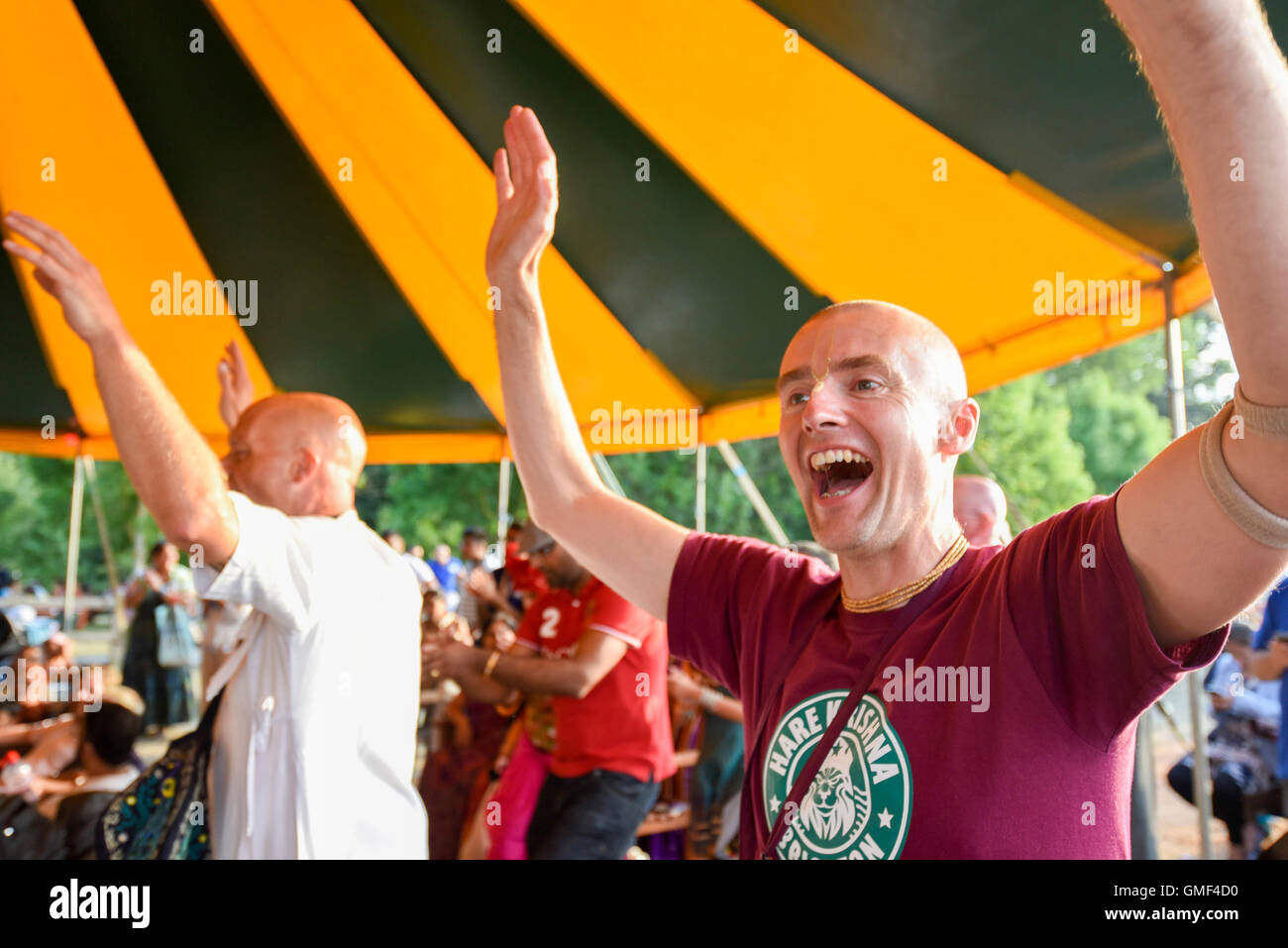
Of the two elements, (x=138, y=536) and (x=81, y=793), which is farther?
(x=138, y=536)

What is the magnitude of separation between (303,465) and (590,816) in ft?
5.01

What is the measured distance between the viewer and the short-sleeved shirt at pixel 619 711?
3.22 meters

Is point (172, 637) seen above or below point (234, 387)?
below

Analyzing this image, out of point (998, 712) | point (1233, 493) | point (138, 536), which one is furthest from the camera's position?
point (138, 536)

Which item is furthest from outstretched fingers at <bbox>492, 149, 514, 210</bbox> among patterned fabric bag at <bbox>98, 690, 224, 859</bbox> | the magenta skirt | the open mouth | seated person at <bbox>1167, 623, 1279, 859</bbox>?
seated person at <bbox>1167, 623, 1279, 859</bbox>

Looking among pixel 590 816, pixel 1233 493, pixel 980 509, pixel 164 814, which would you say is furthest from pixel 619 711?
pixel 1233 493

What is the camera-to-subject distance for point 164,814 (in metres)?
1.91

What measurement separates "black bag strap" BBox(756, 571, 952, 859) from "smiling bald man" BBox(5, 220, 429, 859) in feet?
3.69

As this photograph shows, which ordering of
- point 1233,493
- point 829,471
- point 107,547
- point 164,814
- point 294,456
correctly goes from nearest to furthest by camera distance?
point 1233,493
point 829,471
point 164,814
point 294,456
point 107,547

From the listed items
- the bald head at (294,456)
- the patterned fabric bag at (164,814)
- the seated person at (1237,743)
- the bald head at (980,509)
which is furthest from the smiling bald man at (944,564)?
the seated person at (1237,743)

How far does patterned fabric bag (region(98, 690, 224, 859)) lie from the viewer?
1878mm

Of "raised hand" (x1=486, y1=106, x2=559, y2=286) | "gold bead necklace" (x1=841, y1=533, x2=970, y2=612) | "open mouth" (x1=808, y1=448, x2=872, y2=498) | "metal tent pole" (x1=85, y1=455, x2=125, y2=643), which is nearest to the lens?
"gold bead necklace" (x1=841, y1=533, x2=970, y2=612)

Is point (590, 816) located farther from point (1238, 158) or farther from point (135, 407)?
point (1238, 158)

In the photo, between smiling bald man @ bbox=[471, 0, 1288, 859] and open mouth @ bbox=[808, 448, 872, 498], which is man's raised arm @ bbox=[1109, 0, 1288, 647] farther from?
open mouth @ bbox=[808, 448, 872, 498]
